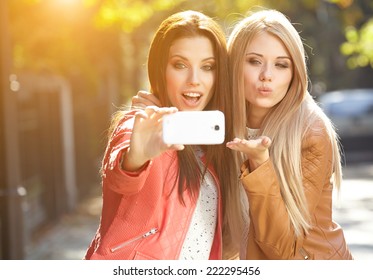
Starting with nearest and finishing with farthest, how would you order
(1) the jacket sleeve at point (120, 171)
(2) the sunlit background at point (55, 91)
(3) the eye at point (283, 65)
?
(1) the jacket sleeve at point (120, 171) < (3) the eye at point (283, 65) < (2) the sunlit background at point (55, 91)

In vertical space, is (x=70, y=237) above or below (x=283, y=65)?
below

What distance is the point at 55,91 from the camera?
13016 mm

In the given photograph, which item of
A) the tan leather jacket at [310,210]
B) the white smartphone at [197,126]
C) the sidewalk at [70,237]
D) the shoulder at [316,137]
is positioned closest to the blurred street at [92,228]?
the sidewalk at [70,237]

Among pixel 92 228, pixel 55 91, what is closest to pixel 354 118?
pixel 55 91

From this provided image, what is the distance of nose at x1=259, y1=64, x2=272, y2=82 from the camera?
3.20 m

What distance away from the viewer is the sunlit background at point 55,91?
709 cm

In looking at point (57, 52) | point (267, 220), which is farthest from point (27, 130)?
point (267, 220)

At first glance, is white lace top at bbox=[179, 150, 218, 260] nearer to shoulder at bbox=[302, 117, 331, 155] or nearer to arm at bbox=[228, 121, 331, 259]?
arm at bbox=[228, 121, 331, 259]

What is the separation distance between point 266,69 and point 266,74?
0.09ft

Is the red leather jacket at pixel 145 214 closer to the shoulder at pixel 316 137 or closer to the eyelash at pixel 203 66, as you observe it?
the eyelash at pixel 203 66

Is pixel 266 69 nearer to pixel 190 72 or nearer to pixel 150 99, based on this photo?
pixel 190 72

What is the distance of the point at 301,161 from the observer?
3258 mm
